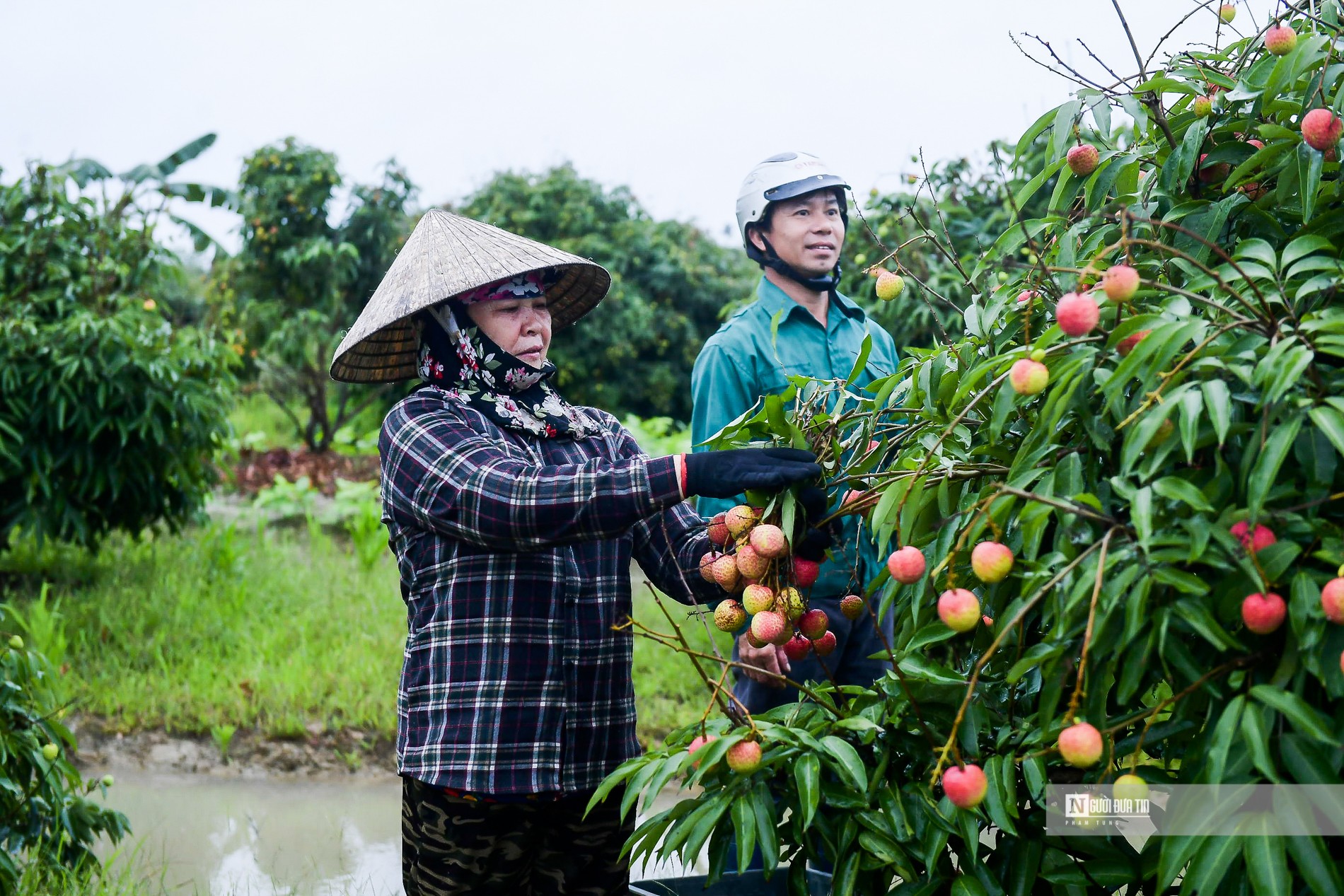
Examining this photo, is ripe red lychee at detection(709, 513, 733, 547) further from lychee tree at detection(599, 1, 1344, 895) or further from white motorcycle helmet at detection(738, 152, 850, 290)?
white motorcycle helmet at detection(738, 152, 850, 290)

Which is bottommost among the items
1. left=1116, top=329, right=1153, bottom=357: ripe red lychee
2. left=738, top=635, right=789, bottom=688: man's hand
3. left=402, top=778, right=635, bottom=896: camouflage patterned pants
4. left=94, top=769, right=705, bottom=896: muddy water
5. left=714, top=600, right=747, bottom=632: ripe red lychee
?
left=94, top=769, right=705, bottom=896: muddy water

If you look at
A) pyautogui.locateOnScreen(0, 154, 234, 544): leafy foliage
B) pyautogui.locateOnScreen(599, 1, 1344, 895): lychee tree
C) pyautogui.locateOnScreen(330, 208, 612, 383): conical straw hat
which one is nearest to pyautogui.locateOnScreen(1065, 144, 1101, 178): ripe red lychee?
pyautogui.locateOnScreen(599, 1, 1344, 895): lychee tree

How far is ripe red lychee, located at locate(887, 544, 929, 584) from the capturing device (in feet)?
4.75

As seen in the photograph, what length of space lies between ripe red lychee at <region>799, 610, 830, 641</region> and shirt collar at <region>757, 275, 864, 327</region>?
3.42 ft

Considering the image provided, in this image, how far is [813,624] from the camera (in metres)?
1.78

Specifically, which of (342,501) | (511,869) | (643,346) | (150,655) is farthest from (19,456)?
(643,346)

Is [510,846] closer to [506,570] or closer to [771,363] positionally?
[506,570]

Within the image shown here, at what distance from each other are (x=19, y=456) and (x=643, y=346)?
594 cm

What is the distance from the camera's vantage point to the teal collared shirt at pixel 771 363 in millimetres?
2568

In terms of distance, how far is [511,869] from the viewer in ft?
6.45

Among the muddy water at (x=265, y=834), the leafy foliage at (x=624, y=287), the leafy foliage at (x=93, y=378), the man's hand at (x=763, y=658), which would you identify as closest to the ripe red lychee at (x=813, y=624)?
the man's hand at (x=763, y=658)

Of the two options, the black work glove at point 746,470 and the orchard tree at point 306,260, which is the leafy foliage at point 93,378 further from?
the black work glove at point 746,470

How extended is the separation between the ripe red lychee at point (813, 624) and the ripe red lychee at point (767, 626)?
0.16 meters

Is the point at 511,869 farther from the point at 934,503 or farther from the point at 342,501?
the point at 342,501
